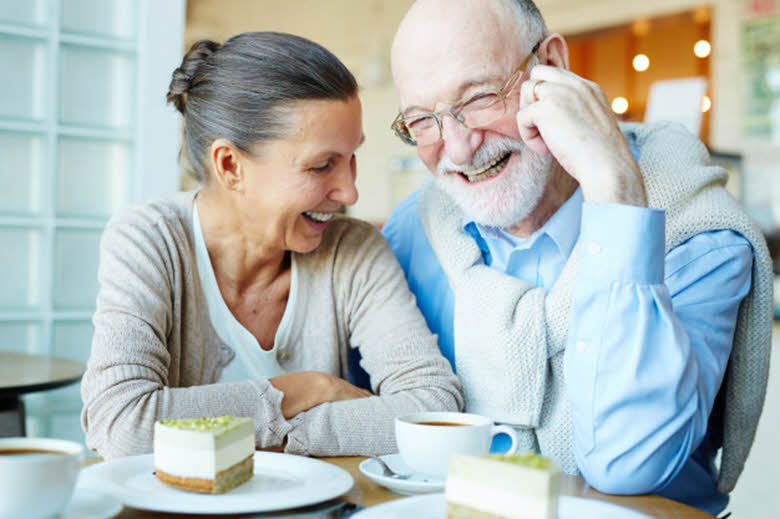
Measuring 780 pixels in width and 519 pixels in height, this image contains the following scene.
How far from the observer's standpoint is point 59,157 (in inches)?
85.0

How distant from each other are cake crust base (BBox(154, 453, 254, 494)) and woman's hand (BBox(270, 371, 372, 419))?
1.05 feet

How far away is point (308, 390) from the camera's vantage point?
122cm

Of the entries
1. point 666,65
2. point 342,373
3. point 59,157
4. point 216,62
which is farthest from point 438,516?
point 666,65

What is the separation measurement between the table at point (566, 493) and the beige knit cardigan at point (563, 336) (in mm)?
233

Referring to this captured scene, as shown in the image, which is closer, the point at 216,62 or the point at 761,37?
the point at 216,62

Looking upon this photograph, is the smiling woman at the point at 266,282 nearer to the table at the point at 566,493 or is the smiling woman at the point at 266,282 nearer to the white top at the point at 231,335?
the white top at the point at 231,335

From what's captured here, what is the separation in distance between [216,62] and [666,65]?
20.2 ft

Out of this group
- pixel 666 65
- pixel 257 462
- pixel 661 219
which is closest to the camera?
pixel 257 462

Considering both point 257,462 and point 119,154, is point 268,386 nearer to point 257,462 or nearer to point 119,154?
point 257,462

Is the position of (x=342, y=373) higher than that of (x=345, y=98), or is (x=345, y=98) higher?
(x=345, y=98)

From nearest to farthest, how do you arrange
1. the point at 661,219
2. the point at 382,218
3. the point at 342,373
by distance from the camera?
1. the point at 661,219
2. the point at 342,373
3. the point at 382,218

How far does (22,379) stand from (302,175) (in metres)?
0.83

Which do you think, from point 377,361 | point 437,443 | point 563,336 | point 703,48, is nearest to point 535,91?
point 563,336

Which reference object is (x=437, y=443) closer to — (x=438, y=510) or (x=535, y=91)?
(x=438, y=510)
